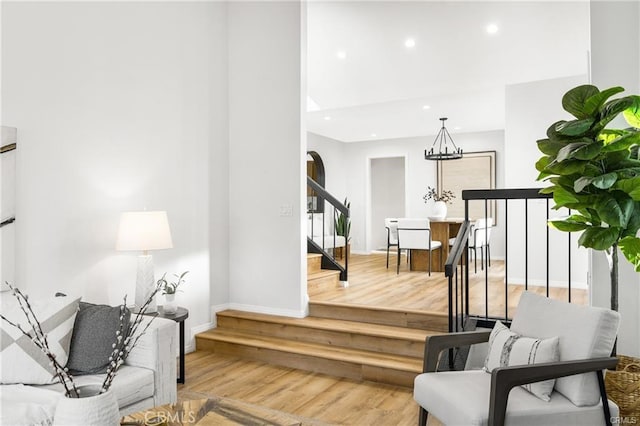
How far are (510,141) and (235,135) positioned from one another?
3662 mm

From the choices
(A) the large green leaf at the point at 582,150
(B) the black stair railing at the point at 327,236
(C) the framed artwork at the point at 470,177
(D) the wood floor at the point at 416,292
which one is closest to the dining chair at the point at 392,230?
(D) the wood floor at the point at 416,292

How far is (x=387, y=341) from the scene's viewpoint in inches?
144

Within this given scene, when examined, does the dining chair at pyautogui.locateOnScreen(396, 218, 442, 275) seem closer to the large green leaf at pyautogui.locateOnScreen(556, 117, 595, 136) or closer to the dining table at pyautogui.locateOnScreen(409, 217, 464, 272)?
the dining table at pyautogui.locateOnScreen(409, 217, 464, 272)

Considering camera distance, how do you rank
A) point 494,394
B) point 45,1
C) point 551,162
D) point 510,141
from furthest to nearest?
point 510,141 < point 45,1 < point 551,162 < point 494,394

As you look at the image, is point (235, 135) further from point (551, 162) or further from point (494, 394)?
point (494, 394)

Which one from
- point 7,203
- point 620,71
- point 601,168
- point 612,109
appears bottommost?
point 7,203

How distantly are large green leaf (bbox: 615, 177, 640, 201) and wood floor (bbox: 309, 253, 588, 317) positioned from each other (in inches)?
67.2

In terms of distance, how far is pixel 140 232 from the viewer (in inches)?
131

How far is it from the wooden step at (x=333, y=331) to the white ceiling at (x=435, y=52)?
3413 mm

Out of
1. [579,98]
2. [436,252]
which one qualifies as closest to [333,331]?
[579,98]

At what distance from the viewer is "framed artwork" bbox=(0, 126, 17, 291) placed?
2.82m

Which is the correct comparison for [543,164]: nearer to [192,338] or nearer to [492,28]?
[492,28]

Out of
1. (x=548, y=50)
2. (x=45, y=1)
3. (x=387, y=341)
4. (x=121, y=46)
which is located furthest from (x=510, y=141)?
(x=45, y=1)

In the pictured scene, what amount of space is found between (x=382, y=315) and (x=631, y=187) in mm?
2348
